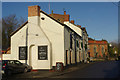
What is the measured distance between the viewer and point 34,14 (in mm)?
20594

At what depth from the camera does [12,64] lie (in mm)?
15875

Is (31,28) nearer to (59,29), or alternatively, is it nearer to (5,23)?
(59,29)

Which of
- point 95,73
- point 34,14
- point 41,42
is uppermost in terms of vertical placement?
point 34,14

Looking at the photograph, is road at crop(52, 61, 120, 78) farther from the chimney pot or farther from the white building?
the chimney pot

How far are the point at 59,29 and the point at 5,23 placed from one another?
20347 millimetres

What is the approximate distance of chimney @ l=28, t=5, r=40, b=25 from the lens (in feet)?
67.1

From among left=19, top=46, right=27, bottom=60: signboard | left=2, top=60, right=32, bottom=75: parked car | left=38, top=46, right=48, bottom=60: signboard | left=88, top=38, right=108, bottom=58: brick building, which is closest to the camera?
left=2, top=60, right=32, bottom=75: parked car

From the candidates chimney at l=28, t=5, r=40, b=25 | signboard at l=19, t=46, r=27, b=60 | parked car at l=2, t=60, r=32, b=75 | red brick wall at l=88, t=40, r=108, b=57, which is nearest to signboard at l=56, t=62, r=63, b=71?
parked car at l=2, t=60, r=32, b=75

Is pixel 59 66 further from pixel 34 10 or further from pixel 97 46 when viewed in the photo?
pixel 97 46

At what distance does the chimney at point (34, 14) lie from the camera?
2045 centimetres

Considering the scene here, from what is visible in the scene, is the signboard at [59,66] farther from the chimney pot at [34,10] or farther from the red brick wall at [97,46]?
the red brick wall at [97,46]

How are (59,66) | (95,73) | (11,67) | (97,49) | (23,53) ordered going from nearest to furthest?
(11,67), (95,73), (59,66), (23,53), (97,49)

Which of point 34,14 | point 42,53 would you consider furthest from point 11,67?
point 34,14

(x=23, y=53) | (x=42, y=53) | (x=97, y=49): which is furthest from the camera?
(x=97, y=49)
